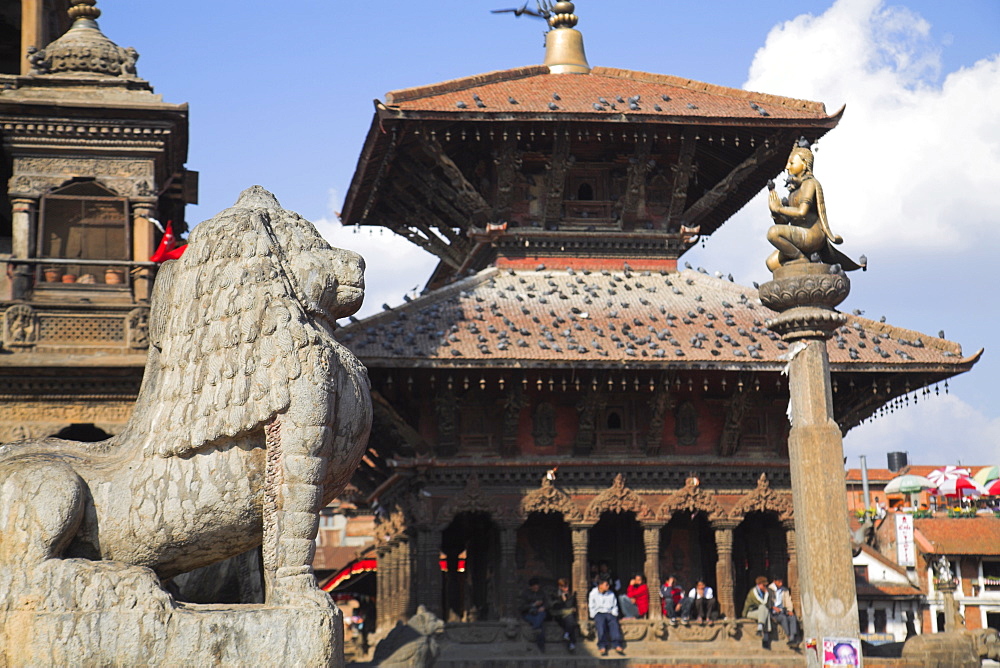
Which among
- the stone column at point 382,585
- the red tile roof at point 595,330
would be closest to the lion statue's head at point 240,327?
the red tile roof at point 595,330

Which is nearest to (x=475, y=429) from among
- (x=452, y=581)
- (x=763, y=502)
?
(x=452, y=581)

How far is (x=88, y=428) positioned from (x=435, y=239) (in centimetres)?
1255

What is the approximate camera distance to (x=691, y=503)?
2448 cm

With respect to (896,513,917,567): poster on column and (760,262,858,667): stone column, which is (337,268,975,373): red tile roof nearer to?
(760,262,858,667): stone column

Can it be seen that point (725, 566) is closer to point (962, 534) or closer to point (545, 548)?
point (545, 548)

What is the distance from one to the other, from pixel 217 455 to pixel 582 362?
51.7 ft

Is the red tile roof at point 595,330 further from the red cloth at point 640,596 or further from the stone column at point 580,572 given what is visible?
the red cloth at point 640,596

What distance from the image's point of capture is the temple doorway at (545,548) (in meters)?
25.0

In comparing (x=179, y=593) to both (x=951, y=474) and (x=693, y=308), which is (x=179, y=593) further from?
(x=951, y=474)

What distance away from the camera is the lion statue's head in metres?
7.17

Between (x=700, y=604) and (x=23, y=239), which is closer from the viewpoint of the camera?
(x=23, y=239)

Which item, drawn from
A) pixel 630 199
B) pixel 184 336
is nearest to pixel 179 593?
pixel 184 336

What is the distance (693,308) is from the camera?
25.3 m

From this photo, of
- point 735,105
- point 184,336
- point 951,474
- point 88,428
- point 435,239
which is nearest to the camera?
point 184,336
